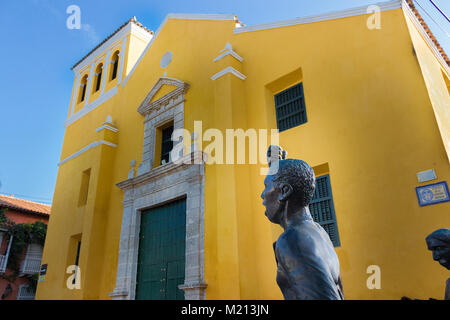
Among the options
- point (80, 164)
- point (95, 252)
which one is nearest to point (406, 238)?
point (95, 252)

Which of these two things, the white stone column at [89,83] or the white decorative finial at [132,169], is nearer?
the white decorative finial at [132,169]

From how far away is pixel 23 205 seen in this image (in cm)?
1895

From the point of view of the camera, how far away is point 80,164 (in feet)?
37.4

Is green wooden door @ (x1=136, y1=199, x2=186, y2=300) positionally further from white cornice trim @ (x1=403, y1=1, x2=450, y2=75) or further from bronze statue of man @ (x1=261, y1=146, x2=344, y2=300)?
white cornice trim @ (x1=403, y1=1, x2=450, y2=75)

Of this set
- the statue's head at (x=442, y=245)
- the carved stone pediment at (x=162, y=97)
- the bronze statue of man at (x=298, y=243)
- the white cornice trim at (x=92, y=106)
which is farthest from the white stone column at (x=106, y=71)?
the statue's head at (x=442, y=245)

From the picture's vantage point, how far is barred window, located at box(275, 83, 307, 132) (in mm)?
6949

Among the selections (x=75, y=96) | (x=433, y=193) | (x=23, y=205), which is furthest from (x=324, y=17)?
(x=23, y=205)

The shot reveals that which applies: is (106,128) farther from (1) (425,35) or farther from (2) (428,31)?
(2) (428,31)

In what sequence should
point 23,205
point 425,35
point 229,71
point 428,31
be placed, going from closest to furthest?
point 425,35 → point 428,31 → point 229,71 → point 23,205

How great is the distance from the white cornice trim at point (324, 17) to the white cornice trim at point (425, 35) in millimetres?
216

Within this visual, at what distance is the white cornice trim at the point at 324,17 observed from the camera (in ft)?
19.9

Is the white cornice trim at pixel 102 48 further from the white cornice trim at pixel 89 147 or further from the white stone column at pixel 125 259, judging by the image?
the white stone column at pixel 125 259

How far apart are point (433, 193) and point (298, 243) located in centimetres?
397

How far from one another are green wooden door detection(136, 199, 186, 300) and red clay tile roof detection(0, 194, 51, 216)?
12.1m
